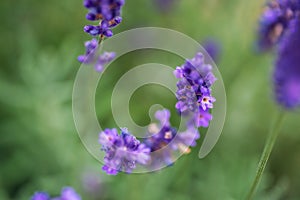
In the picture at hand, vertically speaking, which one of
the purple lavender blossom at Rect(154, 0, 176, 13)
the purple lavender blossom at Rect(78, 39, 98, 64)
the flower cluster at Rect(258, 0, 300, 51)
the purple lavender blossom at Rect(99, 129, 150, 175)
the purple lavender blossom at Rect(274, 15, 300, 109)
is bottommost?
the purple lavender blossom at Rect(99, 129, 150, 175)

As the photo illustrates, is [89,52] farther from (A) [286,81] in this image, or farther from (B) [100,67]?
(A) [286,81]

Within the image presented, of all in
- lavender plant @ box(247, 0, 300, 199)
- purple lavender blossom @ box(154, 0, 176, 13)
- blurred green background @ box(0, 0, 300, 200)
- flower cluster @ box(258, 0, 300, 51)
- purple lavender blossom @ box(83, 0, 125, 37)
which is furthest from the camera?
purple lavender blossom @ box(154, 0, 176, 13)

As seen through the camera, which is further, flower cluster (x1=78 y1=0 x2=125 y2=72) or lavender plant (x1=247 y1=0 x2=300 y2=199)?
lavender plant (x1=247 y1=0 x2=300 y2=199)

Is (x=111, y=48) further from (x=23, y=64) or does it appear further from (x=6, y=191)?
(x=6, y=191)

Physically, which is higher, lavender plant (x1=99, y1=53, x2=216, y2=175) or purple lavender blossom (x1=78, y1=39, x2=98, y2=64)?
purple lavender blossom (x1=78, y1=39, x2=98, y2=64)

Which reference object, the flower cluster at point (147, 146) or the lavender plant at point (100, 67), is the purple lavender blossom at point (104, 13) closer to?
the lavender plant at point (100, 67)

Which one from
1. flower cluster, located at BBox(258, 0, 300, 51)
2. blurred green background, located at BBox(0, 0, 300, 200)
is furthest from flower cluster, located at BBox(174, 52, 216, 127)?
blurred green background, located at BBox(0, 0, 300, 200)

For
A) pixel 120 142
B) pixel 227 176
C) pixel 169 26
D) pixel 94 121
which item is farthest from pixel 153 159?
pixel 169 26

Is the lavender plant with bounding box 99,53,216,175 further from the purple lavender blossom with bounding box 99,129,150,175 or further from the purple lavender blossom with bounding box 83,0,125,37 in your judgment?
the purple lavender blossom with bounding box 83,0,125,37
